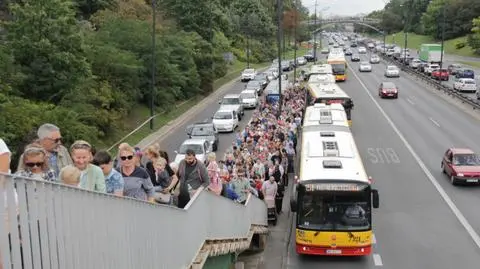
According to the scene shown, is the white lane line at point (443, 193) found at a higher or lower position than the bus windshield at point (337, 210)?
lower

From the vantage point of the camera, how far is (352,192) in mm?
16453

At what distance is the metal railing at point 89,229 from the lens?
427 cm

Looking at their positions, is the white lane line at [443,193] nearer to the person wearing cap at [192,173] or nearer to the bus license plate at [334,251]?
the bus license plate at [334,251]

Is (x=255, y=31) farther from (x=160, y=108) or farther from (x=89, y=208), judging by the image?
(x=89, y=208)

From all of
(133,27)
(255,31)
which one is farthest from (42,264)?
(255,31)

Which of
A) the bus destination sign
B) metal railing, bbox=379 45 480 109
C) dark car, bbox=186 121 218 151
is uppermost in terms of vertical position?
the bus destination sign

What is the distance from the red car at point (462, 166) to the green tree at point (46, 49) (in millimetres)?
18974

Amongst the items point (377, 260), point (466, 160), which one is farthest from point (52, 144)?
point (466, 160)

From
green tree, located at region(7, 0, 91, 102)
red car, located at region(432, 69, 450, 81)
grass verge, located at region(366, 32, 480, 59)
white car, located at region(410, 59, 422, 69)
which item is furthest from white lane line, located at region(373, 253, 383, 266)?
grass verge, located at region(366, 32, 480, 59)

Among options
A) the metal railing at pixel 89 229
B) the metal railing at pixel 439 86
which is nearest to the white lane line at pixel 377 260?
the metal railing at pixel 89 229

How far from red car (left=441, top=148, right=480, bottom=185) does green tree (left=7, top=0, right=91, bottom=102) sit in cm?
1897

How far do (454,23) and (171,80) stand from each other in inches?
4422

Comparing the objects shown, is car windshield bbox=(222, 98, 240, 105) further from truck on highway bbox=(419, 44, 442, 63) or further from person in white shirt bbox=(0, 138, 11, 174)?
truck on highway bbox=(419, 44, 442, 63)

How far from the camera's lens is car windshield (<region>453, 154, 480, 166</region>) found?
2606cm
